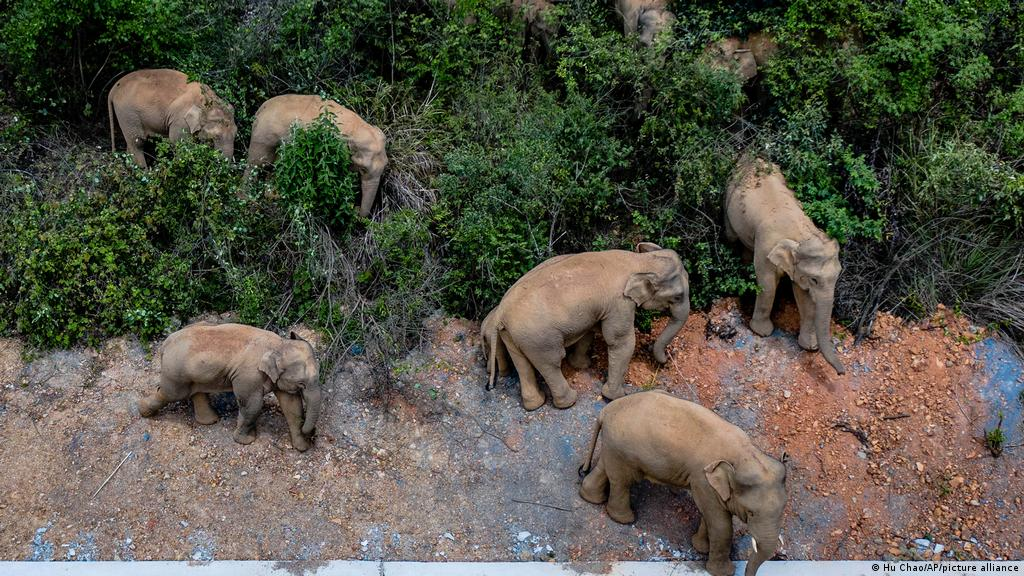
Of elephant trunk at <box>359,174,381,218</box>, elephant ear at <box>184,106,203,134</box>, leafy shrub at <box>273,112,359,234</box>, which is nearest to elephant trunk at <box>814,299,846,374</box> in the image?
elephant trunk at <box>359,174,381,218</box>

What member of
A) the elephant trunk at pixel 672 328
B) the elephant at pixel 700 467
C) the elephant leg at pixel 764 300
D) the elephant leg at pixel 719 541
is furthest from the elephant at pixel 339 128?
the elephant leg at pixel 719 541

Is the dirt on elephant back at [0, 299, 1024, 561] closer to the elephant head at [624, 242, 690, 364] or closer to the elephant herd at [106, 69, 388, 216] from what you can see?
the elephant head at [624, 242, 690, 364]

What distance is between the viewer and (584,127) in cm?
1038

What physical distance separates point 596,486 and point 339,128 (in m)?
4.63

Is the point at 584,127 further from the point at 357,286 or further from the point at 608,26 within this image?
the point at 357,286

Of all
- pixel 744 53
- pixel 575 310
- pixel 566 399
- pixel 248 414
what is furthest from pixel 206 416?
pixel 744 53

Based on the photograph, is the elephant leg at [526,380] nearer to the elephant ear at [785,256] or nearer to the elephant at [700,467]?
the elephant at [700,467]

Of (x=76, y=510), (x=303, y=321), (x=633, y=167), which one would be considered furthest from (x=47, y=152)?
(x=633, y=167)

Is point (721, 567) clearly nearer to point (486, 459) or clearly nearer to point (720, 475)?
point (720, 475)

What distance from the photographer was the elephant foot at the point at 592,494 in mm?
8321

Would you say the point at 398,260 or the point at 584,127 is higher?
the point at 584,127

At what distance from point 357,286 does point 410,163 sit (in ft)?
5.30

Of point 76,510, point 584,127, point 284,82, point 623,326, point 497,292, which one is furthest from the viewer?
point 284,82

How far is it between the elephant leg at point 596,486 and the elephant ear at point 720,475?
120 centimetres
